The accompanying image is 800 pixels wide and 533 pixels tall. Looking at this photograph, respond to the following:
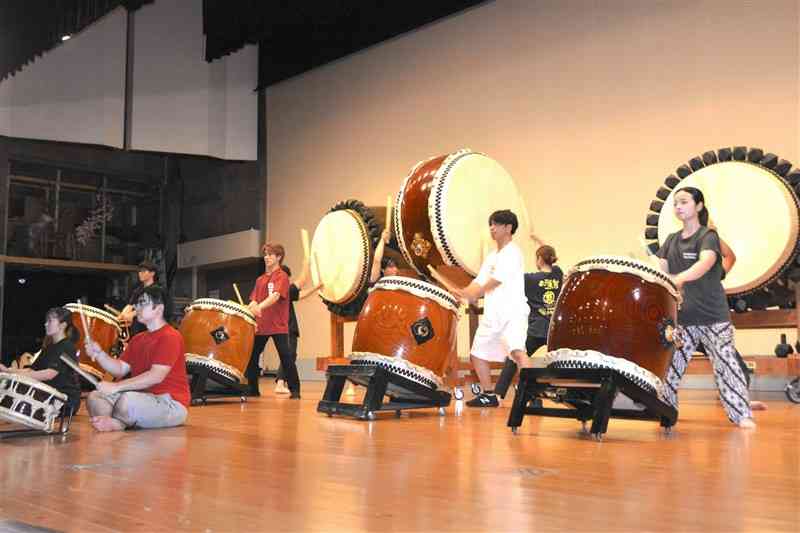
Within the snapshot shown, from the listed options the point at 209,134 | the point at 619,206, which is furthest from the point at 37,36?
the point at 619,206

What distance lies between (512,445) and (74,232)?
1026cm

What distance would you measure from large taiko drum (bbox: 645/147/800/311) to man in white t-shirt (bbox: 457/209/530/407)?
1.15 metres

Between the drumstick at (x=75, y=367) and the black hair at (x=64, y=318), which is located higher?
the black hair at (x=64, y=318)

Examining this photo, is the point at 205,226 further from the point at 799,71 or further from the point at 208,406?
the point at 799,71

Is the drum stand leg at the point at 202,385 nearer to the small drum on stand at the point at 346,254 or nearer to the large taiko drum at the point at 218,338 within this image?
the large taiko drum at the point at 218,338

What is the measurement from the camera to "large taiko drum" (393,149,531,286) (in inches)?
198

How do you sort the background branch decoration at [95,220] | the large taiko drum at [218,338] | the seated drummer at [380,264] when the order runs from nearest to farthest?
the large taiko drum at [218,338], the seated drummer at [380,264], the background branch decoration at [95,220]

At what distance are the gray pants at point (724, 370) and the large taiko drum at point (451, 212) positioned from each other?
1839 millimetres

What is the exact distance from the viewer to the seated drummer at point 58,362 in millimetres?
3332

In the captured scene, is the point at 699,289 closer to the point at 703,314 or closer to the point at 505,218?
the point at 703,314

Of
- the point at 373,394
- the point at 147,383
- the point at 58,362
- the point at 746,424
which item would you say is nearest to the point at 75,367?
the point at 58,362

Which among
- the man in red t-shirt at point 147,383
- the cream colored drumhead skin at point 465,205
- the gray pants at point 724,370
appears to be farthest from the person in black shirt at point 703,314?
the man in red t-shirt at point 147,383

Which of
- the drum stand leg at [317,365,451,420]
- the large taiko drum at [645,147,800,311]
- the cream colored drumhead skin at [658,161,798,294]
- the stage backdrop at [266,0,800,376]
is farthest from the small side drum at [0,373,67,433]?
the stage backdrop at [266,0,800,376]

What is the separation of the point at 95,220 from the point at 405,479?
10.9 m
